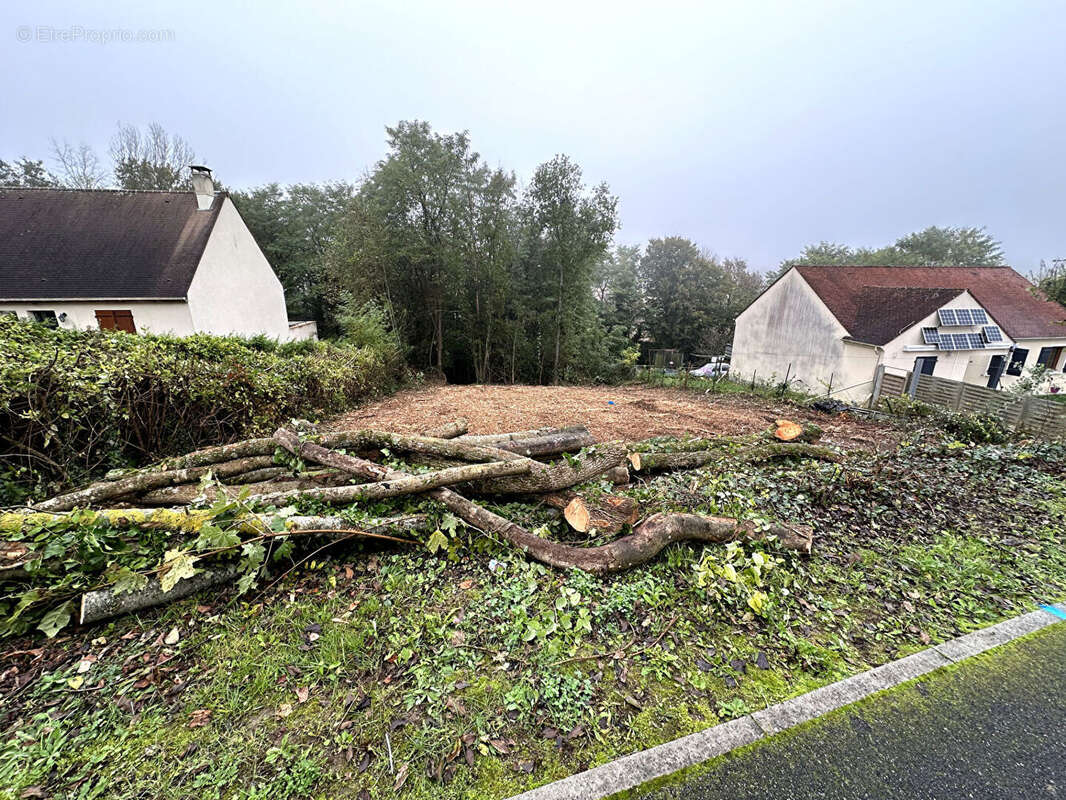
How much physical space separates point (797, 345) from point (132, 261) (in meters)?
23.2

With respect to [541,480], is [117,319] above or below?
above

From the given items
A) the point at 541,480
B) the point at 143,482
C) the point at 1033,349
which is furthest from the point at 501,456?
the point at 1033,349

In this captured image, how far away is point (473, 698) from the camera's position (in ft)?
6.29

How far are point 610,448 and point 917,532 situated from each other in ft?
9.10

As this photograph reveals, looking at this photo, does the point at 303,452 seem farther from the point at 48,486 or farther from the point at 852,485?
the point at 852,485

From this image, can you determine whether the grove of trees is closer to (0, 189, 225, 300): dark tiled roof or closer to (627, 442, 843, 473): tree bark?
(0, 189, 225, 300): dark tiled roof

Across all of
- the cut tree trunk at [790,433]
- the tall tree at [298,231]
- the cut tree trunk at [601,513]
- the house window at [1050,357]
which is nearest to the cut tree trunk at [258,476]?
the cut tree trunk at [601,513]

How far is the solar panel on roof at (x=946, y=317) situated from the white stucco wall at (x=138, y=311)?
23.3m

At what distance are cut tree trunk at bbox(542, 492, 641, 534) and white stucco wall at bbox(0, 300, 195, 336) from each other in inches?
533

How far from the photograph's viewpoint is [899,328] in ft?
42.5

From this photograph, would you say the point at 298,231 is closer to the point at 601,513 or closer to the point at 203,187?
the point at 203,187

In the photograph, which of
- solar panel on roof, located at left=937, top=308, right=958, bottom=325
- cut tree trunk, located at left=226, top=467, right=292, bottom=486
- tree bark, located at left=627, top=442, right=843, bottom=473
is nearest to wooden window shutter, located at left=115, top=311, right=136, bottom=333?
cut tree trunk, located at left=226, top=467, right=292, bottom=486

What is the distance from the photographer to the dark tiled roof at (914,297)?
13.5 m

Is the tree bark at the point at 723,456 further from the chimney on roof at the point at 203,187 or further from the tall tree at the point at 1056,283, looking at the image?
the chimney on roof at the point at 203,187
